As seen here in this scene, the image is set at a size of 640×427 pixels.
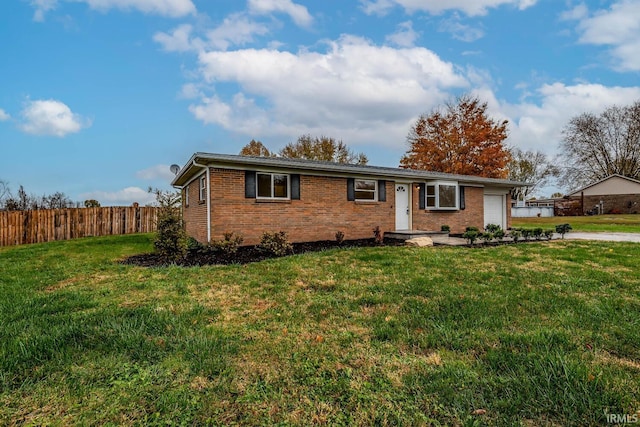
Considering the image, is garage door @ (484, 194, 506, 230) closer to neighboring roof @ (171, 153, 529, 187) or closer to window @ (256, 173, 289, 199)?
neighboring roof @ (171, 153, 529, 187)

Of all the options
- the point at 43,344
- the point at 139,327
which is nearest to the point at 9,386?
the point at 43,344

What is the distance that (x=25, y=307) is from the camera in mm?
4020

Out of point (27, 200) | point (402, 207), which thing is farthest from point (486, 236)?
point (27, 200)

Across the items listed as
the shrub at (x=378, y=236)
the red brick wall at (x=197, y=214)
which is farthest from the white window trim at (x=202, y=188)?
the shrub at (x=378, y=236)

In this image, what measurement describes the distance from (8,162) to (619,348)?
65.8 ft

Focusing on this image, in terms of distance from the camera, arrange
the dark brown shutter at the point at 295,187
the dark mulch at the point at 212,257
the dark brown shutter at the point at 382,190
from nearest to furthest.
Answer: the dark mulch at the point at 212,257
the dark brown shutter at the point at 295,187
the dark brown shutter at the point at 382,190

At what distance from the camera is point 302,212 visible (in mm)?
10719

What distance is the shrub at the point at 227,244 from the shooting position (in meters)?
8.41

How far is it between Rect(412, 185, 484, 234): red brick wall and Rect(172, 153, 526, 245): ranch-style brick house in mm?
44

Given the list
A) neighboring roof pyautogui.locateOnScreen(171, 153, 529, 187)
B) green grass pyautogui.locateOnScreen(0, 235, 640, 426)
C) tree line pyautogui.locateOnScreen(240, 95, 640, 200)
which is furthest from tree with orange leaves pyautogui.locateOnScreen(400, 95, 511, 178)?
green grass pyautogui.locateOnScreen(0, 235, 640, 426)

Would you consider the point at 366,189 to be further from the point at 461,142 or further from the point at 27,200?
the point at 461,142

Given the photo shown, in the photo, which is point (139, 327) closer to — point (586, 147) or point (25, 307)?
point (25, 307)

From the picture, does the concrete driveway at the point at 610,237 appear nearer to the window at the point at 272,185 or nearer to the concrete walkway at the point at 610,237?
the concrete walkway at the point at 610,237

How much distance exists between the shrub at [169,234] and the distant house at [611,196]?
41145mm
